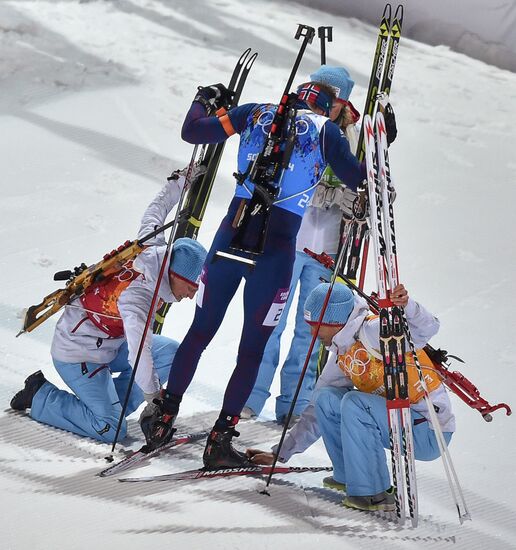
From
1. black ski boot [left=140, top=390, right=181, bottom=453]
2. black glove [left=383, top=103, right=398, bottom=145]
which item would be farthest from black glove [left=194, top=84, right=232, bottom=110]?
black ski boot [left=140, top=390, right=181, bottom=453]

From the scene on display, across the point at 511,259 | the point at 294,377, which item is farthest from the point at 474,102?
the point at 294,377

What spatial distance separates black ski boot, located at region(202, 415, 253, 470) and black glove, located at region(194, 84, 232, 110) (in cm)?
114

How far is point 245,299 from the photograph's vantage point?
3.84 meters

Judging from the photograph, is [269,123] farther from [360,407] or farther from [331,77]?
[360,407]

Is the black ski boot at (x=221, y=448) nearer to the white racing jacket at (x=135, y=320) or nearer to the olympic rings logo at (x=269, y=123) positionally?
the white racing jacket at (x=135, y=320)

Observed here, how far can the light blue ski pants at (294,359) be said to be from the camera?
4547 mm

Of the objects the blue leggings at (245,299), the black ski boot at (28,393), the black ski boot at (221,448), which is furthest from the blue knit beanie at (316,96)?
the black ski boot at (28,393)

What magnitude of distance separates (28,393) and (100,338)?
34 cm

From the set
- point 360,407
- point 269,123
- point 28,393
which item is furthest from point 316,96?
point 28,393

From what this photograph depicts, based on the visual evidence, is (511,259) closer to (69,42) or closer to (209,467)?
(209,467)

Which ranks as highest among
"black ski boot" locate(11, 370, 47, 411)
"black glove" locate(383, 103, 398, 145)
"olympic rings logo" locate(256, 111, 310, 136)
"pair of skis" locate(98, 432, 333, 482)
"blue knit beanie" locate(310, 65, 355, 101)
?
"black glove" locate(383, 103, 398, 145)

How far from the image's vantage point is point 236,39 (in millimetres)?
9789

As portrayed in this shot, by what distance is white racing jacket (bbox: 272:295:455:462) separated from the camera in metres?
3.66

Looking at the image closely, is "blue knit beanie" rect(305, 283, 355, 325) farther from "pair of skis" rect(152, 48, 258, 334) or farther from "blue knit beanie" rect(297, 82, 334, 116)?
"pair of skis" rect(152, 48, 258, 334)
